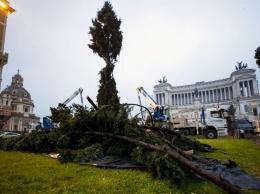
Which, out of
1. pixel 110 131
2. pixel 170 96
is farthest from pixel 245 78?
pixel 110 131

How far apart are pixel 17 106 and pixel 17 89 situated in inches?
340

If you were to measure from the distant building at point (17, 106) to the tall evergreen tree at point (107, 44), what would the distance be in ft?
179

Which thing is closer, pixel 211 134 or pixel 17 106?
pixel 211 134

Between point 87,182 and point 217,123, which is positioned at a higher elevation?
point 217,123

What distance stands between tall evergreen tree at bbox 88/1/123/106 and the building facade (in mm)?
46286

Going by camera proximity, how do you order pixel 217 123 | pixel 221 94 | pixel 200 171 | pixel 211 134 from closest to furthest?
pixel 200 171, pixel 211 134, pixel 217 123, pixel 221 94

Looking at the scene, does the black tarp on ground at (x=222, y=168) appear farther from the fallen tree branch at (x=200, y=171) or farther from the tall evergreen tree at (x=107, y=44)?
the tall evergreen tree at (x=107, y=44)

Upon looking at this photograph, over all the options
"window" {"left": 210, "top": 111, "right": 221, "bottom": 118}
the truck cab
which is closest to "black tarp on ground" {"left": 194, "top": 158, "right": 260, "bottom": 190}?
the truck cab

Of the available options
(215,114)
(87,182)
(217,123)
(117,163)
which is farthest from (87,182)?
(215,114)

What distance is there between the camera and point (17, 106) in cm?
7288

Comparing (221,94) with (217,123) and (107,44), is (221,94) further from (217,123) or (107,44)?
A: (107,44)

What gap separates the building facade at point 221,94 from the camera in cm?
6744

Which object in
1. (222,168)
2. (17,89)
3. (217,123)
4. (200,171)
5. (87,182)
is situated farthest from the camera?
(17,89)

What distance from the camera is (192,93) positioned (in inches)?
3529
